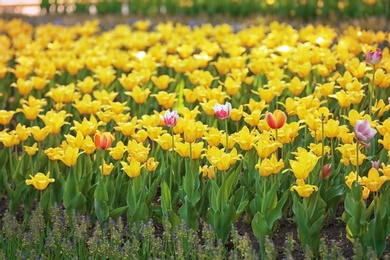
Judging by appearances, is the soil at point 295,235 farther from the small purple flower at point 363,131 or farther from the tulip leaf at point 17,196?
the tulip leaf at point 17,196

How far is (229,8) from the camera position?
11.7 metres

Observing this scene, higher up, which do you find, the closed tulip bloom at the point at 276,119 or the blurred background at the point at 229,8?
the blurred background at the point at 229,8

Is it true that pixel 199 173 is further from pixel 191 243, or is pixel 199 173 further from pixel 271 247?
pixel 271 247

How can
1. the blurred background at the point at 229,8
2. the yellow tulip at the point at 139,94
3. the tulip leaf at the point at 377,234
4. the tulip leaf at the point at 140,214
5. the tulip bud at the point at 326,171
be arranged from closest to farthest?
the tulip leaf at the point at 377,234 → the tulip bud at the point at 326,171 → the tulip leaf at the point at 140,214 → the yellow tulip at the point at 139,94 → the blurred background at the point at 229,8

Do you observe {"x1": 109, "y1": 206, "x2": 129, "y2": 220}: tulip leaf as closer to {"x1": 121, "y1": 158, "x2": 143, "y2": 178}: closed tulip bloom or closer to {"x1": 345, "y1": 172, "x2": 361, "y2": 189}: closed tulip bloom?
{"x1": 121, "y1": 158, "x2": 143, "y2": 178}: closed tulip bloom

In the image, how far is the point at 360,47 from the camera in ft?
22.2

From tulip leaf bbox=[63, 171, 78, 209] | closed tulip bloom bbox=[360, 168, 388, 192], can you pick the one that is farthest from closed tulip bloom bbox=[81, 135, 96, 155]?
closed tulip bloom bbox=[360, 168, 388, 192]

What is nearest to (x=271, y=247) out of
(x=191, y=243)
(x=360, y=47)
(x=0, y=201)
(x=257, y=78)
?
(x=191, y=243)

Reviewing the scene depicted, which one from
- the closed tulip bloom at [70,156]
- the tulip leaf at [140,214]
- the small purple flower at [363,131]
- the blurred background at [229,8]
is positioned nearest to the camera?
the small purple flower at [363,131]

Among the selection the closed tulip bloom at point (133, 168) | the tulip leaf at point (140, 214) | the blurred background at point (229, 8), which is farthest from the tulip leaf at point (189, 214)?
the blurred background at point (229, 8)

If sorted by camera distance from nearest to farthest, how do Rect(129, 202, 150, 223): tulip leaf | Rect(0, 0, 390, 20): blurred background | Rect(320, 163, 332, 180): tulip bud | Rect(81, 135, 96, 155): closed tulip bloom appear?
Rect(320, 163, 332, 180): tulip bud, Rect(129, 202, 150, 223): tulip leaf, Rect(81, 135, 96, 155): closed tulip bloom, Rect(0, 0, 390, 20): blurred background

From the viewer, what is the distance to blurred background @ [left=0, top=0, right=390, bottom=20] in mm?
10984

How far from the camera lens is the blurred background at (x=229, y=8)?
36.0 feet

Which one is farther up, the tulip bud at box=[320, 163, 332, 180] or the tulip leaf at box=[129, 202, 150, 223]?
the tulip bud at box=[320, 163, 332, 180]
